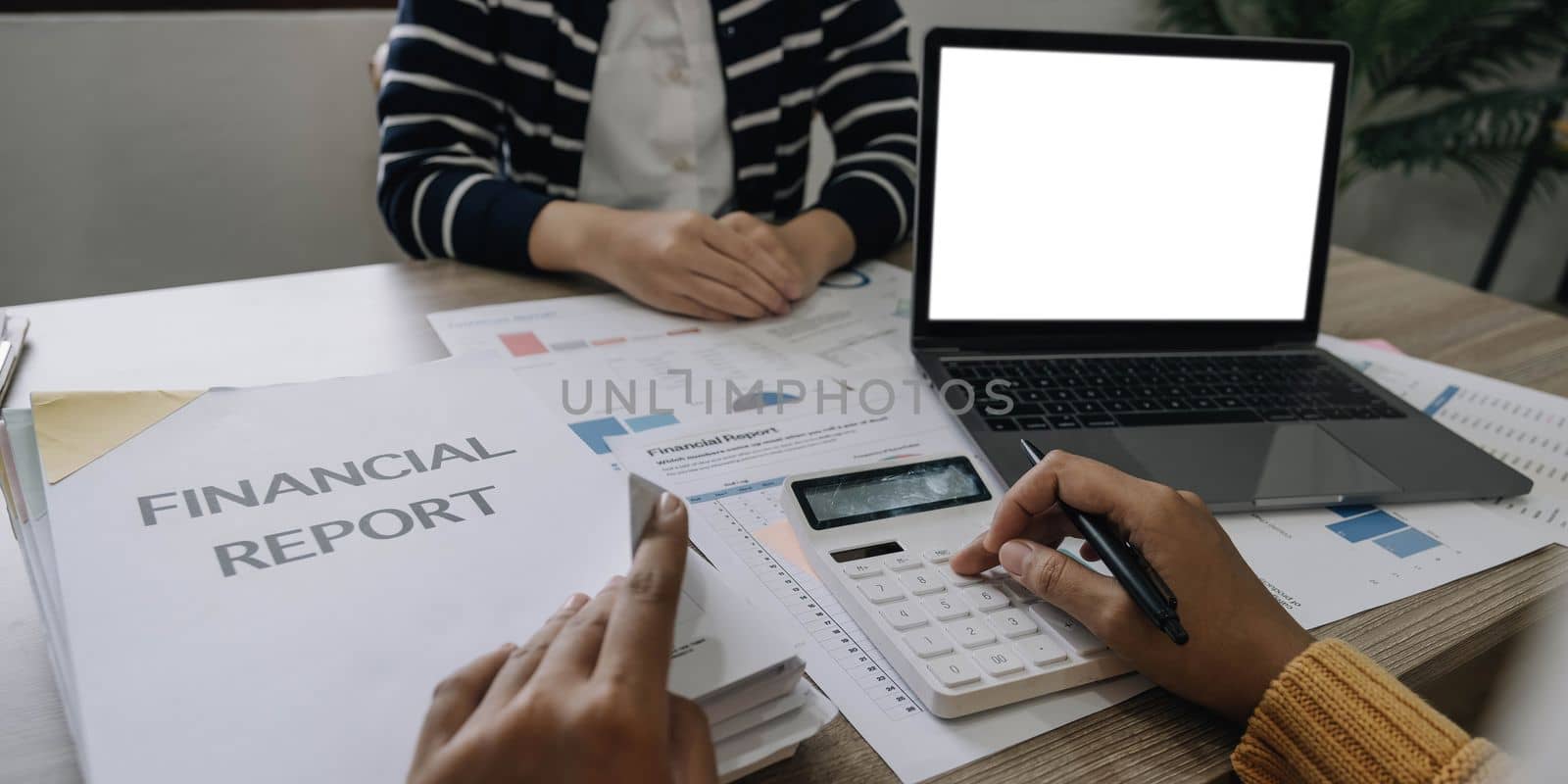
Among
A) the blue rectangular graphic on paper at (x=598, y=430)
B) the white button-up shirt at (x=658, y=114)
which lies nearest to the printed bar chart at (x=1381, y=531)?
the blue rectangular graphic on paper at (x=598, y=430)

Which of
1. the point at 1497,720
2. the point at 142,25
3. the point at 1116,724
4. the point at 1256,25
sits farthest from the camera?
the point at 1256,25

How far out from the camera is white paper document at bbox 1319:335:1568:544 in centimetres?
58

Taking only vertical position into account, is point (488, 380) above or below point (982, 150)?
below

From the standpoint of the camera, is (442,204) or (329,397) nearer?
(329,397)

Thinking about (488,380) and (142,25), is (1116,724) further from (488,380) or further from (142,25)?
(142,25)

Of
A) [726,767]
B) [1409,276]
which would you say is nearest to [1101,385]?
[726,767]

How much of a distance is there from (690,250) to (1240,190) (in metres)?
→ 0.42

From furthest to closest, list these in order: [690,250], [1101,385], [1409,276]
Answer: [1409,276]
[690,250]
[1101,385]

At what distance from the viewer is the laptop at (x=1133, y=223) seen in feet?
2.24

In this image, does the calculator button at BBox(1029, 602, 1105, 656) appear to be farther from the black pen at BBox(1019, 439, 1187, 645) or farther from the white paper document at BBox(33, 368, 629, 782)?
the white paper document at BBox(33, 368, 629, 782)

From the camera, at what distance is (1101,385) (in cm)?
67

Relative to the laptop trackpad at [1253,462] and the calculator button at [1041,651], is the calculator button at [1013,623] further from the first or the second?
the laptop trackpad at [1253,462]

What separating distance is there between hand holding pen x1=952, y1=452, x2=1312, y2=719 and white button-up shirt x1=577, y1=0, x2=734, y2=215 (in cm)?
70

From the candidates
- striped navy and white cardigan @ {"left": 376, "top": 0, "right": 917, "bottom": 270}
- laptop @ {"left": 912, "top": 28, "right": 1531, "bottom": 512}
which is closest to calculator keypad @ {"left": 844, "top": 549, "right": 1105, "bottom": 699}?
laptop @ {"left": 912, "top": 28, "right": 1531, "bottom": 512}
